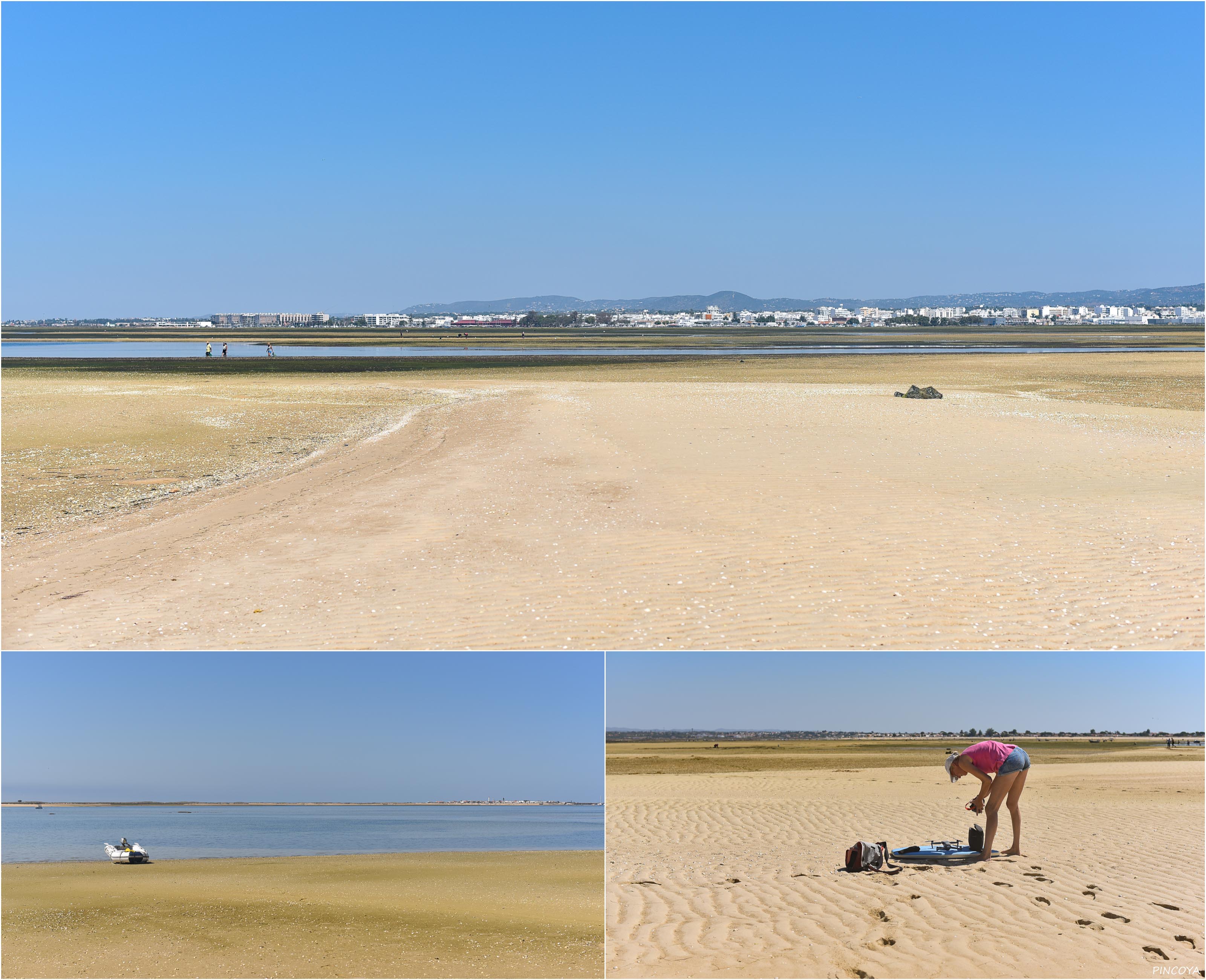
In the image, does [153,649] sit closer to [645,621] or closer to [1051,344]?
[645,621]

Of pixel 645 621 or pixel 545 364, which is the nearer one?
pixel 645 621

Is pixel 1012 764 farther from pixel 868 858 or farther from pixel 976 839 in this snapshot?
pixel 868 858

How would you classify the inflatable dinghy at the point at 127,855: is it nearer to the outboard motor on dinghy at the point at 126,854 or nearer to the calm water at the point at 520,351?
the outboard motor on dinghy at the point at 126,854

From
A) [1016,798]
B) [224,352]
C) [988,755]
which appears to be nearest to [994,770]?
[988,755]

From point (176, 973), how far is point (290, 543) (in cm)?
682

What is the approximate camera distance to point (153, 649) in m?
9.34

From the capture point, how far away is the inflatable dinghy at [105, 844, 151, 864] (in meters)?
14.4

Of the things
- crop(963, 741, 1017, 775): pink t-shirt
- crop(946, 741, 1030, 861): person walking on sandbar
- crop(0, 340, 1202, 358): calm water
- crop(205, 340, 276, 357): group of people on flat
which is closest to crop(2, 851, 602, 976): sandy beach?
crop(946, 741, 1030, 861): person walking on sandbar

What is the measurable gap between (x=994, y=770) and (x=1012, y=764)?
0.54 ft

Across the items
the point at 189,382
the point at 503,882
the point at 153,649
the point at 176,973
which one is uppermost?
the point at 189,382

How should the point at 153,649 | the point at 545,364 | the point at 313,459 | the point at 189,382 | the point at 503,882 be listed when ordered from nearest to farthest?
the point at 153,649 < the point at 503,882 < the point at 313,459 < the point at 189,382 < the point at 545,364

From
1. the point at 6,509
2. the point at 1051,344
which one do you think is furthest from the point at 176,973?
the point at 1051,344

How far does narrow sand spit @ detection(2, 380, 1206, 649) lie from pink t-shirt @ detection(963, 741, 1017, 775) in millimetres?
1476

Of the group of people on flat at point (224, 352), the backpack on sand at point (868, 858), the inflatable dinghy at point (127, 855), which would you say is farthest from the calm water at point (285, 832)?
the group of people on flat at point (224, 352)
